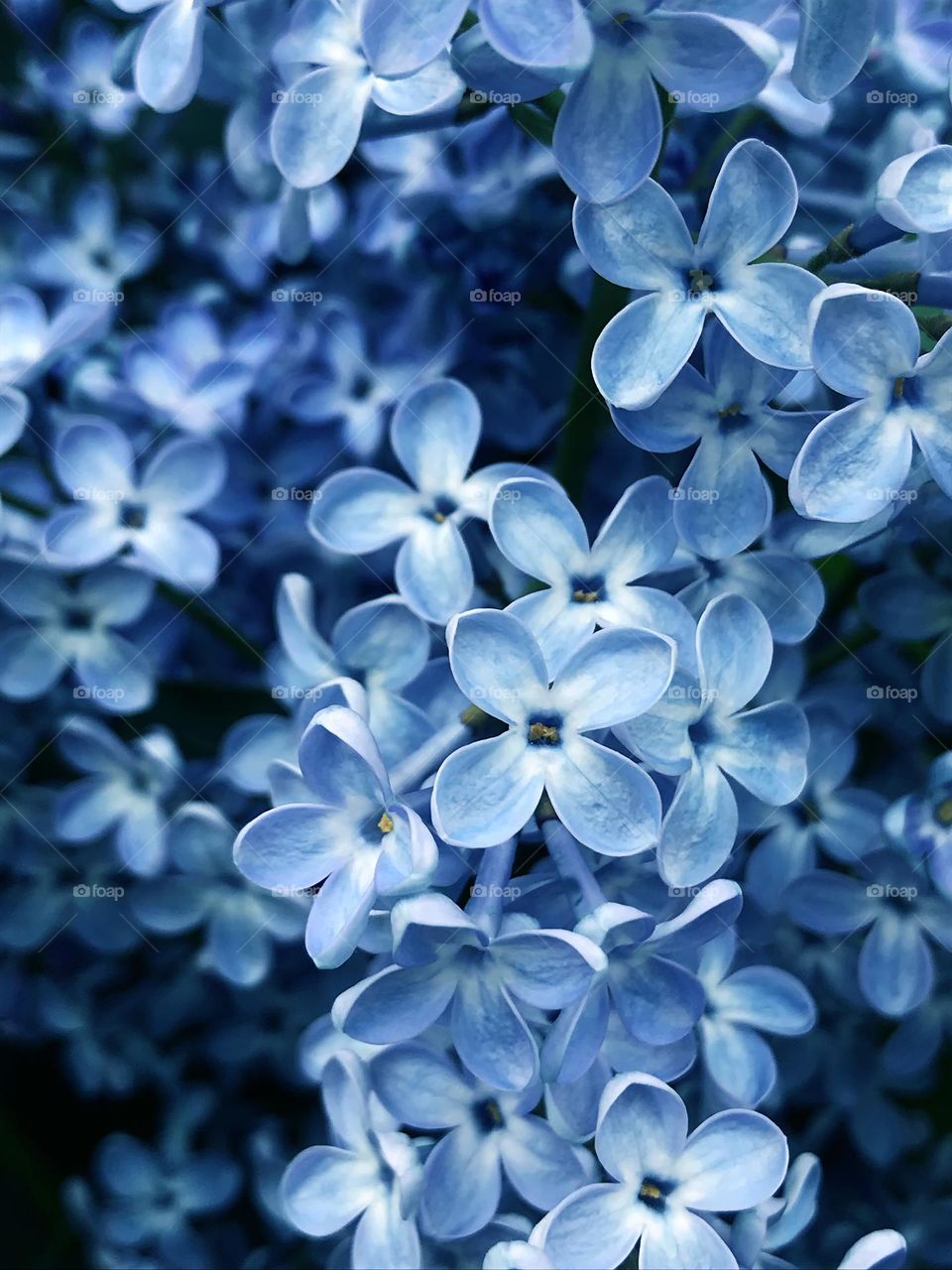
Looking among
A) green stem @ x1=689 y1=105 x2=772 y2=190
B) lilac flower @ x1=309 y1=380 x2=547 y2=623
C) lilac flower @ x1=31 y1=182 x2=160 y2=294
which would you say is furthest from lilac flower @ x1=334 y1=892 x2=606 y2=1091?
lilac flower @ x1=31 y1=182 x2=160 y2=294

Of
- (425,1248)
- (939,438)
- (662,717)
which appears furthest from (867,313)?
(425,1248)

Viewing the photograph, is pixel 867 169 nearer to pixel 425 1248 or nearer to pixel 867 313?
pixel 867 313

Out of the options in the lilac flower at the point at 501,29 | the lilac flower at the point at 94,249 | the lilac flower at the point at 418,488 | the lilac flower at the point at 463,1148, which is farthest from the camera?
the lilac flower at the point at 94,249

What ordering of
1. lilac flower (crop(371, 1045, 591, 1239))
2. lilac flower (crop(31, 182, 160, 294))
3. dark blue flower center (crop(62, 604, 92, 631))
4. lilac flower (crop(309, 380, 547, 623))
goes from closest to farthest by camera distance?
lilac flower (crop(371, 1045, 591, 1239))
lilac flower (crop(309, 380, 547, 623))
dark blue flower center (crop(62, 604, 92, 631))
lilac flower (crop(31, 182, 160, 294))

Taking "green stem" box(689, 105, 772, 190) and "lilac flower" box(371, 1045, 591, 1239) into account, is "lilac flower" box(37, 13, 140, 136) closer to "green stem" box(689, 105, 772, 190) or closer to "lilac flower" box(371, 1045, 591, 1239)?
"green stem" box(689, 105, 772, 190)

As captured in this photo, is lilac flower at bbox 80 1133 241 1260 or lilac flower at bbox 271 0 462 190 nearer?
lilac flower at bbox 271 0 462 190

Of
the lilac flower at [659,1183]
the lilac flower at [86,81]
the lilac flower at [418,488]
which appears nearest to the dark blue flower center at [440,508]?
the lilac flower at [418,488]

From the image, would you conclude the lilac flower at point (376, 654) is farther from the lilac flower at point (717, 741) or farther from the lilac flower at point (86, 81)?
the lilac flower at point (86, 81)

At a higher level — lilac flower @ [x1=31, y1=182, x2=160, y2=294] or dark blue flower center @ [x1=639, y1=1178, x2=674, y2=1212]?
lilac flower @ [x1=31, y1=182, x2=160, y2=294]
